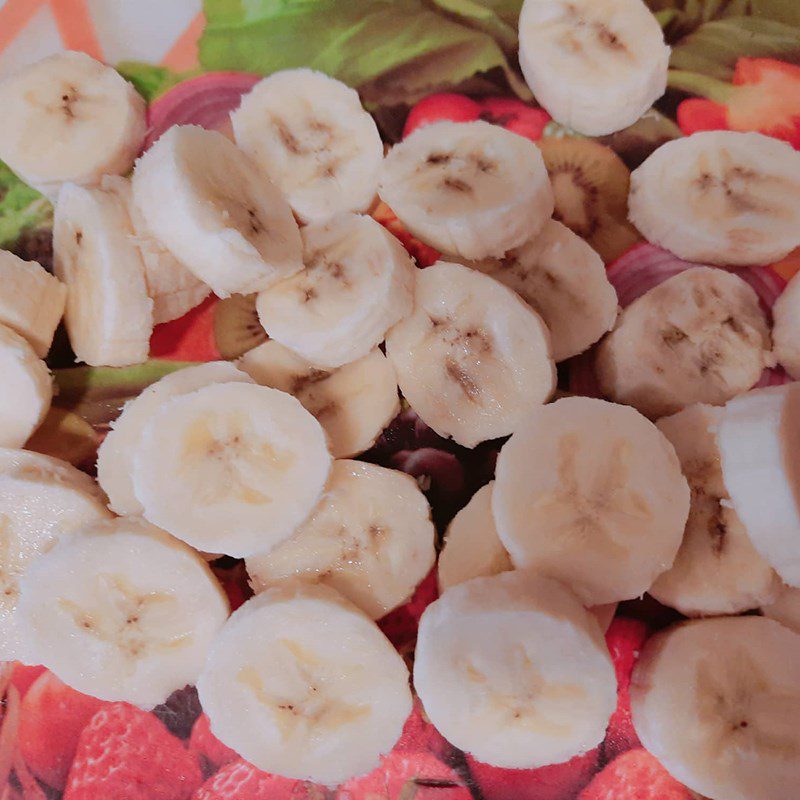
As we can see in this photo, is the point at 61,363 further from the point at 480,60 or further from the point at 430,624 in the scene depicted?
the point at 480,60

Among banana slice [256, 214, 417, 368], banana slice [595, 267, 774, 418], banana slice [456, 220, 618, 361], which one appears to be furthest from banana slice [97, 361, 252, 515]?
banana slice [595, 267, 774, 418]

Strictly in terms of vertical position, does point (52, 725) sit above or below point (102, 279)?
below

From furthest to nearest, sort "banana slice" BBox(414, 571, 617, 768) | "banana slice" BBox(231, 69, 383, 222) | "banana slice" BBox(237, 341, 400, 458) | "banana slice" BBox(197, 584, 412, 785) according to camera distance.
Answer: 1. "banana slice" BBox(231, 69, 383, 222)
2. "banana slice" BBox(237, 341, 400, 458)
3. "banana slice" BBox(197, 584, 412, 785)
4. "banana slice" BBox(414, 571, 617, 768)

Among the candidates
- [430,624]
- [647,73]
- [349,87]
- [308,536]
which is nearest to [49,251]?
[349,87]

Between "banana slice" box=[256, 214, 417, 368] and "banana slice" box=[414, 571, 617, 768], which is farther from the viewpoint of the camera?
"banana slice" box=[256, 214, 417, 368]

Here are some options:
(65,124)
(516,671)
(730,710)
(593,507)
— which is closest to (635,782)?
(730,710)

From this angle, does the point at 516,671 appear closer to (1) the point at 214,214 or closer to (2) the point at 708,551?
(2) the point at 708,551

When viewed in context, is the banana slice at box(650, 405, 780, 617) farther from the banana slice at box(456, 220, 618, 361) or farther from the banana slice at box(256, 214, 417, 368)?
the banana slice at box(256, 214, 417, 368)
